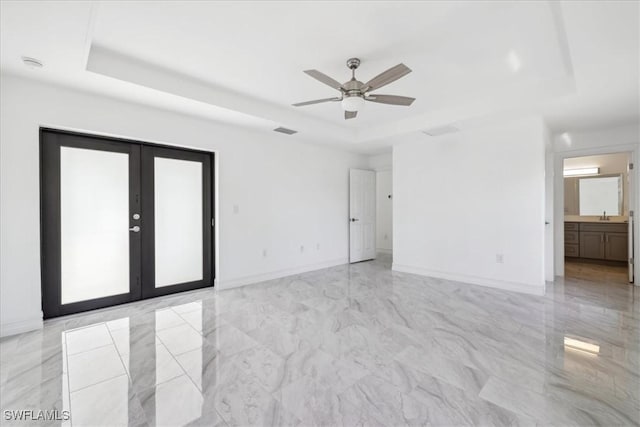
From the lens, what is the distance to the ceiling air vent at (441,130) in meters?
4.38

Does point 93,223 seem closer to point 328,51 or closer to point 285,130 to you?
point 285,130

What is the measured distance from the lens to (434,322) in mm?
3043

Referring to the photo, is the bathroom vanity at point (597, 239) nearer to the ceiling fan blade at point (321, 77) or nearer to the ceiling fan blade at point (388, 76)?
the ceiling fan blade at point (388, 76)

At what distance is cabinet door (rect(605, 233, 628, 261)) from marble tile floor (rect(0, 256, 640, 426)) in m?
3.01

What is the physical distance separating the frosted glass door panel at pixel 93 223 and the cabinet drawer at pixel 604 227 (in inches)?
342

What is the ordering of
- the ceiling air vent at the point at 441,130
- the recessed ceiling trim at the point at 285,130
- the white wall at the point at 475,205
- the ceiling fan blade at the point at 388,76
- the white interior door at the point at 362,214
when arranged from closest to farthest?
1. the ceiling fan blade at the point at 388,76
2. the white wall at the point at 475,205
3. the ceiling air vent at the point at 441,130
4. the recessed ceiling trim at the point at 285,130
5. the white interior door at the point at 362,214

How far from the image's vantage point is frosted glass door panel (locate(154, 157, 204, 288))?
155 inches

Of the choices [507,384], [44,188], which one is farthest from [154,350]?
[507,384]

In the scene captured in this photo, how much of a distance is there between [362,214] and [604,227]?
5.06m

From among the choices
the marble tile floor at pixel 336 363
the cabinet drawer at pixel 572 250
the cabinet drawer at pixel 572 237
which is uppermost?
the cabinet drawer at pixel 572 237

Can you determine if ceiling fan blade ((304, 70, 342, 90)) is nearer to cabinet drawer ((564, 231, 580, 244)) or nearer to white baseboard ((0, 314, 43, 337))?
white baseboard ((0, 314, 43, 337))

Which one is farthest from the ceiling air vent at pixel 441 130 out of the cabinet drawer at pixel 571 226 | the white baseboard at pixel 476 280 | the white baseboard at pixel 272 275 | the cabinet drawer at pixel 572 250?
the cabinet drawer at pixel 572 250

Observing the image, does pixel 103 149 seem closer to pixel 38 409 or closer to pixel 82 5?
pixel 82 5

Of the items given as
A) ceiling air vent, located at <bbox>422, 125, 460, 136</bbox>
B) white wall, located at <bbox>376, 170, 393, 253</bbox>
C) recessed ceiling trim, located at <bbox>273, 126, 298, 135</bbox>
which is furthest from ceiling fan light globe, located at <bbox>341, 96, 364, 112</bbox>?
white wall, located at <bbox>376, 170, 393, 253</bbox>
